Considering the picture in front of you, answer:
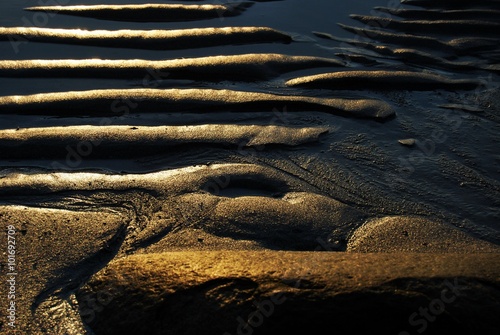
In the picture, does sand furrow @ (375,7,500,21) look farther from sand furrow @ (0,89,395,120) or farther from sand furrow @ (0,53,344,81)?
sand furrow @ (0,89,395,120)

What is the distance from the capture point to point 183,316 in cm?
185

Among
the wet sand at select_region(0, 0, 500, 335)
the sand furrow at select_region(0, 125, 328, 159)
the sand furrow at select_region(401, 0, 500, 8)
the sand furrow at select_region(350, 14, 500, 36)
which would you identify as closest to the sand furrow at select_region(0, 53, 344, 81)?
the wet sand at select_region(0, 0, 500, 335)

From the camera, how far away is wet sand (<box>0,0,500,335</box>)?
74.9 inches

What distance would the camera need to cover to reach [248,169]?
2.92m

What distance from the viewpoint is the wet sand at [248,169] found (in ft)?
6.24

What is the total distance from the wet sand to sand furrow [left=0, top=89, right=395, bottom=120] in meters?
0.01

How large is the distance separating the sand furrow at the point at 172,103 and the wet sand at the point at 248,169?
0.01 metres

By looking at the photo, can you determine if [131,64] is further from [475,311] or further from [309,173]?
[475,311]

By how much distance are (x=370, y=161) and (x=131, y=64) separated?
1.77m

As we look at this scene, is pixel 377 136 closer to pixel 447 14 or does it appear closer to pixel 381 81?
pixel 381 81

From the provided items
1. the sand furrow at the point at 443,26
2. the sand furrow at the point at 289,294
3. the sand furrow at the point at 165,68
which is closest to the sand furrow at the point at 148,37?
the sand furrow at the point at 165,68

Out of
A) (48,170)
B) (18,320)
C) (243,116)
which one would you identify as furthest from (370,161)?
(18,320)

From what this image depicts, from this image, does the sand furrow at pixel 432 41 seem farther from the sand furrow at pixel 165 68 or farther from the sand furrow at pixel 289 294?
the sand furrow at pixel 289 294

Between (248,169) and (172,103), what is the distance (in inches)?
34.0
